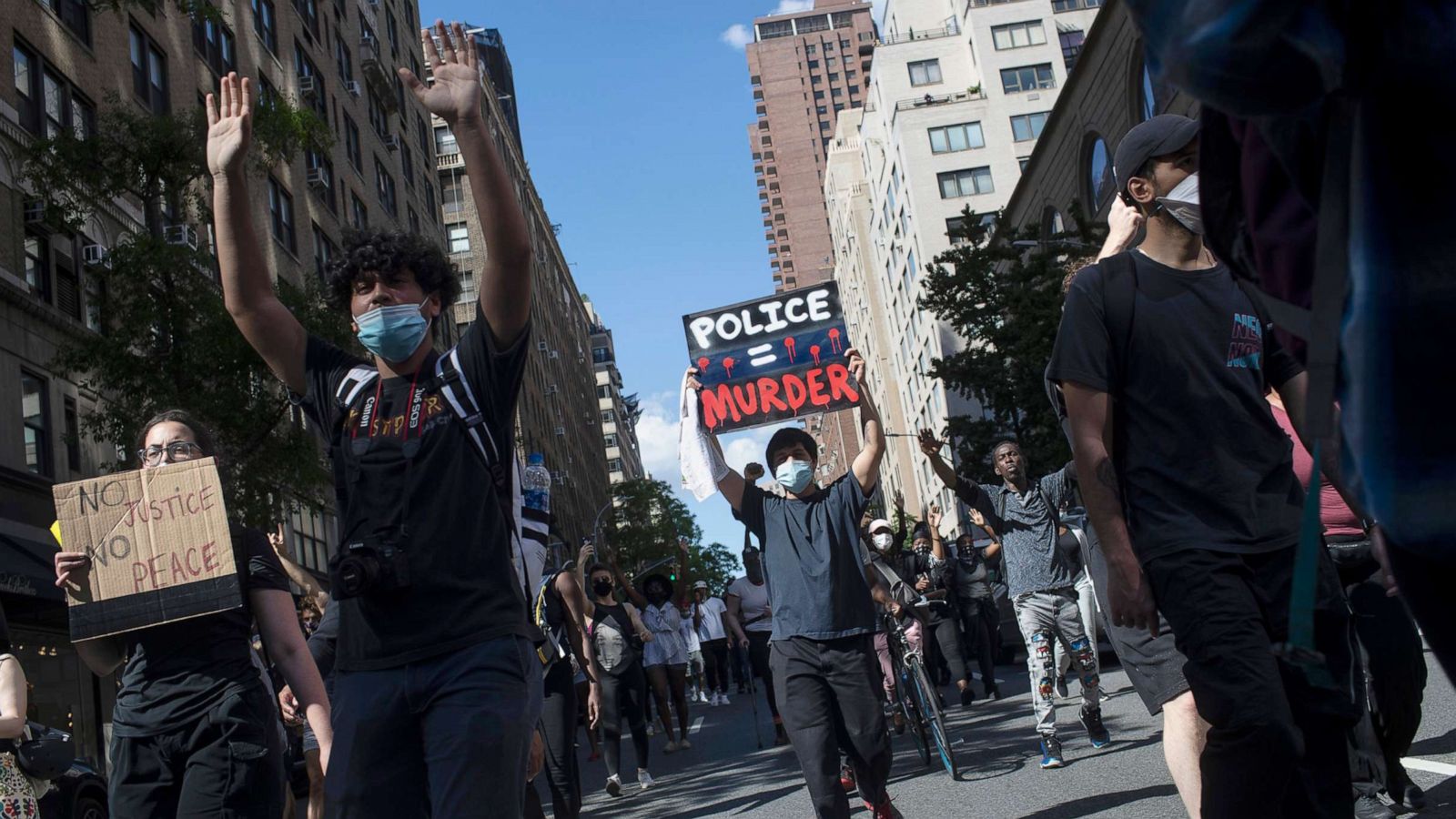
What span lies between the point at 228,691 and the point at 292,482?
15.2 metres

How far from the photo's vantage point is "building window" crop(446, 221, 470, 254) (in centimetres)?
7675

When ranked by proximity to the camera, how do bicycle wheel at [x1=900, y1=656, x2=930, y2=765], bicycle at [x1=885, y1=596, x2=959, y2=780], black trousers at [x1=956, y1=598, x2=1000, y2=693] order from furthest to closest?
black trousers at [x1=956, y1=598, x2=1000, y2=693] < bicycle wheel at [x1=900, y1=656, x2=930, y2=765] < bicycle at [x1=885, y1=596, x2=959, y2=780]

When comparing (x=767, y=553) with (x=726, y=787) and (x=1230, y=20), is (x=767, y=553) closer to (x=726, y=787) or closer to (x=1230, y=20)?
(x=726, y=787)

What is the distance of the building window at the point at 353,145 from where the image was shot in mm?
43156

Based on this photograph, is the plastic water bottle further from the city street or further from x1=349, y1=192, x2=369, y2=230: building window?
x1=349, y1=192, x2=369, y2=230: building window

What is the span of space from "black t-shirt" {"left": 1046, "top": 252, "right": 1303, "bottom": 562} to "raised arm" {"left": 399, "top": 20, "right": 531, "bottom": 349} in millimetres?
1388

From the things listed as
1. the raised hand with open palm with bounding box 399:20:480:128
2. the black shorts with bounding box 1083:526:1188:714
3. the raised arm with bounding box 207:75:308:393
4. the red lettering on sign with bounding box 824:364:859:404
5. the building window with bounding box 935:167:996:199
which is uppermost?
the building window with bounding box 935:167:996:199

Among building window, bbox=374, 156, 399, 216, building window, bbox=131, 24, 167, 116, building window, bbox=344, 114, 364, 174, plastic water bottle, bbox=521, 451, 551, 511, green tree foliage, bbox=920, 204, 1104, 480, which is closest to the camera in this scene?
plastic water bottle, bbox=521, 451, 551, 511

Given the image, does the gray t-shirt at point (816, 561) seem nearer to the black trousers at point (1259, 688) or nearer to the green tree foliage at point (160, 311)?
the black trousers at point (1259, 688)

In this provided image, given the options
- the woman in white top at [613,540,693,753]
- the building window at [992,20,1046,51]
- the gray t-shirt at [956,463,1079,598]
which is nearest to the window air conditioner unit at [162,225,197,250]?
the woman in white top at [613,540,693,753]

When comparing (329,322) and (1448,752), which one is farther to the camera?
(329,322)

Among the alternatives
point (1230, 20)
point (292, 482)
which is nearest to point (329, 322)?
point (292, 482)

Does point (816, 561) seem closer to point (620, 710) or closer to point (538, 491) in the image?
point (538, 491)

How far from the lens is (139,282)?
17.4 m
